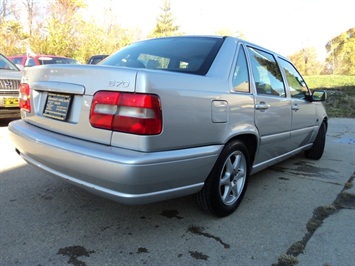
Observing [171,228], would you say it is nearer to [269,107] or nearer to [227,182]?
[227,182]

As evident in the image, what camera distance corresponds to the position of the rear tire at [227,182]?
2680mm

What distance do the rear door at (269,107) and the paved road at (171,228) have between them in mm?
508

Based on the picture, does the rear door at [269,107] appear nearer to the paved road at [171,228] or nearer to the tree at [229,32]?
the paved road at [171,228]

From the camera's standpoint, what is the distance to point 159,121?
213cm

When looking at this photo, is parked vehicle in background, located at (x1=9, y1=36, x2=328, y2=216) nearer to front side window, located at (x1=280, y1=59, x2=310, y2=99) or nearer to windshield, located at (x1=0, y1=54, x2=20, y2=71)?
front side window, located at (x1=280, y1=59, x2=310, y2=99)

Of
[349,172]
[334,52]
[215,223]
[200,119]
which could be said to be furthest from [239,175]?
[334,52]

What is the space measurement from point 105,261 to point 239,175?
4.79 feet

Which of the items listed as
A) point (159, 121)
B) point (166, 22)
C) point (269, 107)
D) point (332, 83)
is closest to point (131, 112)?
point (159, 121)

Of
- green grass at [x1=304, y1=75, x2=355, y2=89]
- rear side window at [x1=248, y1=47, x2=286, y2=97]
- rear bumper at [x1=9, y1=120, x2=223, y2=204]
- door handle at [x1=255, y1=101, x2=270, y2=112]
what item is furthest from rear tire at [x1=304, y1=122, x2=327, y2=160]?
green grass at [x1=304, y1=75, x2=355, y2=89]

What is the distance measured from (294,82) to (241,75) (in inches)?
63.1

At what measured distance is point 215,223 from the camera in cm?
282

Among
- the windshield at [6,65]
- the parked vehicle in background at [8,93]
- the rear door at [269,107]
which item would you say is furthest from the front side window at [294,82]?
the windshield at [6,65]

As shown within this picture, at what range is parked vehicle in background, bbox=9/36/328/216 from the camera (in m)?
2.11

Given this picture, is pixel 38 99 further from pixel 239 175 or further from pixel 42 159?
pixel 239 175
